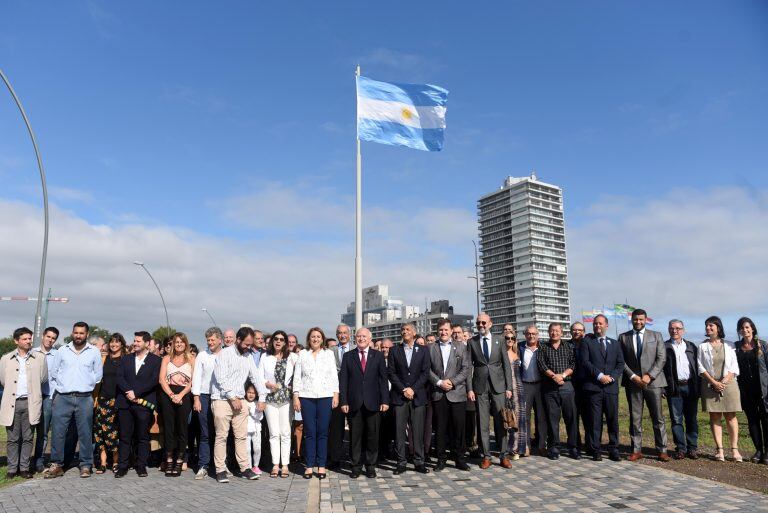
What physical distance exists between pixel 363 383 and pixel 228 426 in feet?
7.03

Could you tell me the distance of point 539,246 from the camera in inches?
6604

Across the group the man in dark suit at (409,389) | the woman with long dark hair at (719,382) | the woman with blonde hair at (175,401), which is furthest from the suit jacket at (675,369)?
the woman with blonde hair at (175,401)

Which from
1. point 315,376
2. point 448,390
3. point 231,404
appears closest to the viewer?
point 231,404

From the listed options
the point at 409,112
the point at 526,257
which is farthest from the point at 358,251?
the point at 526,257

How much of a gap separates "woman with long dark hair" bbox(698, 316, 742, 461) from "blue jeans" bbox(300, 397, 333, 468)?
245 inches

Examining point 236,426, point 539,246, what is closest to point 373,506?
point 236,426

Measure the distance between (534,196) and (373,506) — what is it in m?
172

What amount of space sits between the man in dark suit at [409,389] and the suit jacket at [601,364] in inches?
108

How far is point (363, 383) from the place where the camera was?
8562 mm

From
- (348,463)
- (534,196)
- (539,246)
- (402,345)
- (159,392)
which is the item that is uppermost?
(534,196)

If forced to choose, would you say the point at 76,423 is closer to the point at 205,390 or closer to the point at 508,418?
the point at 205,390

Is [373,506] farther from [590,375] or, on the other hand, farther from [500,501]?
[590,375]

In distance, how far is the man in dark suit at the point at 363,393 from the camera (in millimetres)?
8461

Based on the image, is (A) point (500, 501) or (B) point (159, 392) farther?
(B) point (159, 392)
